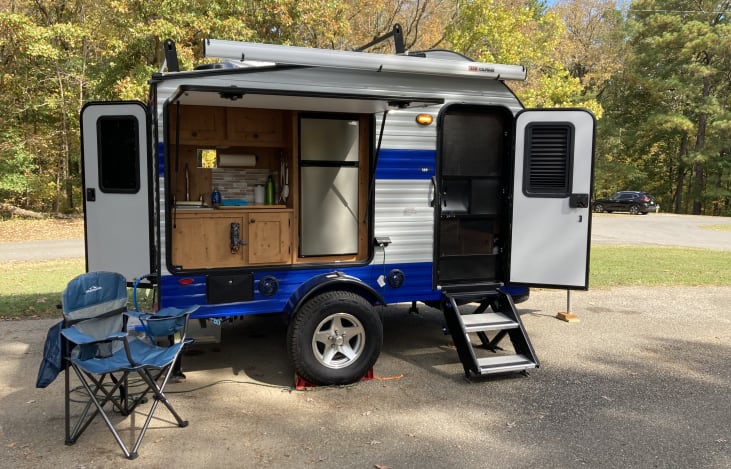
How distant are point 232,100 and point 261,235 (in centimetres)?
112

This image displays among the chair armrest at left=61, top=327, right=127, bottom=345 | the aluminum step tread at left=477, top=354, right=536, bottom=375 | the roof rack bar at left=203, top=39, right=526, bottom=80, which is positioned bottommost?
the aluminum step tread at left=477, top=354, right=536, bottom=375

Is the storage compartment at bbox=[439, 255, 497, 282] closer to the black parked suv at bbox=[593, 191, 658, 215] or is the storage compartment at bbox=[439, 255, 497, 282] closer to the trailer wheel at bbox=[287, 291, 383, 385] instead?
the trailer wheel at bbox=[287, 291, 383, 385]

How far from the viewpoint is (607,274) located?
31.9ft

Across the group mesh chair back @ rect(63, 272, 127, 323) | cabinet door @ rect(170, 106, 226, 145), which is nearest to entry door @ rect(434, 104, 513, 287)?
cabinet door @ rect(170, 106, 226, 145)

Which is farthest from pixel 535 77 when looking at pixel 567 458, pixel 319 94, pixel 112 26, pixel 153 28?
pixel 567 458

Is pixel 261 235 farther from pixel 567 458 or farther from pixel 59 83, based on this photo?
pixel 59 83

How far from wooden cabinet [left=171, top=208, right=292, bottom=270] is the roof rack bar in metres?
1.24

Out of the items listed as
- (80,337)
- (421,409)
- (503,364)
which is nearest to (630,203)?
(503,364)

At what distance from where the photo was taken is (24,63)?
18.0 metres

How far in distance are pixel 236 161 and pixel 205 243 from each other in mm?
976

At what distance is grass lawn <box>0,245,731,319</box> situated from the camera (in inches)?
275

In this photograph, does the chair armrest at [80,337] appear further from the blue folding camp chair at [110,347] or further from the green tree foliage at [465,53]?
the green tree foliage at [465,53]

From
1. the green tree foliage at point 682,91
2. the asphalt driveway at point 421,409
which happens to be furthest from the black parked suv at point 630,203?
the asphalt driveway at point 421,409

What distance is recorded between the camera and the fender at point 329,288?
14.5 feet
